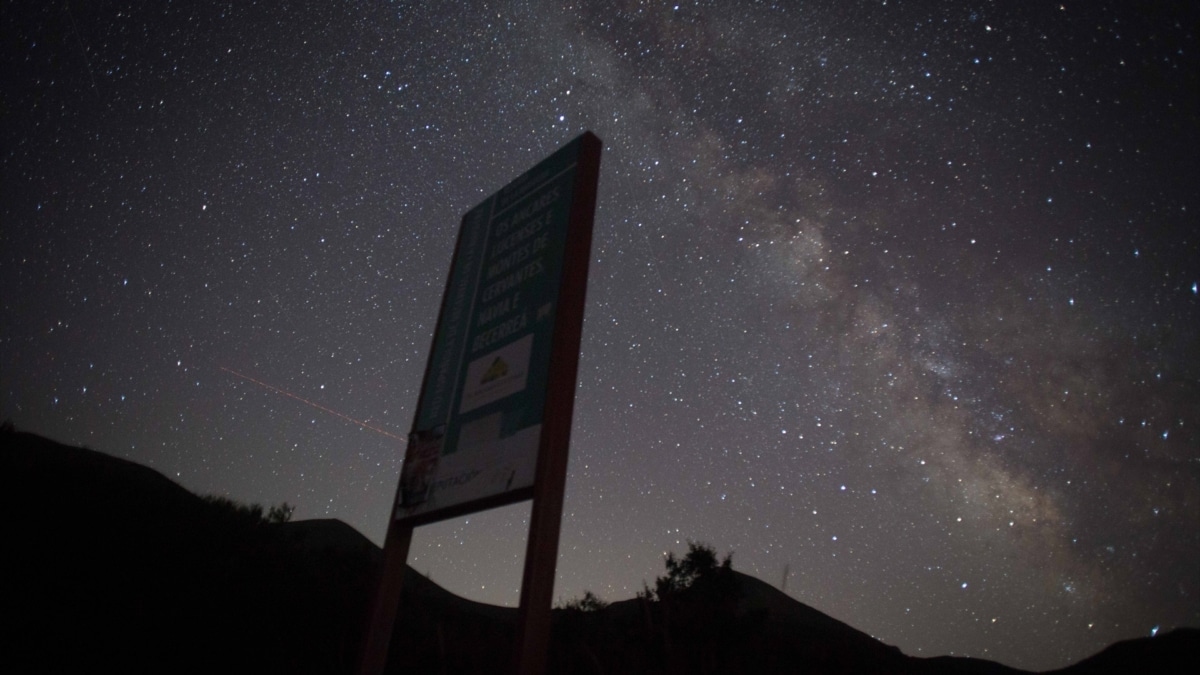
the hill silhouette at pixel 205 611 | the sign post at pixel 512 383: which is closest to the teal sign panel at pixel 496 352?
the sign post at pixel 512 383

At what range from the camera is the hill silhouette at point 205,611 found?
753cm

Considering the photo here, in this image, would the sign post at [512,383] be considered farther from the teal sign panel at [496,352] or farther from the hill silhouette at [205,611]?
the hill silhouette at [205,611]

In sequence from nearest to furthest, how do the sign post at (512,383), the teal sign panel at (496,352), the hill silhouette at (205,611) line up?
the sign post at (512,383)
the teal sign panel at (496,352)
the hill silhouette at (205,611)

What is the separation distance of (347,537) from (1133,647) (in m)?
28.5

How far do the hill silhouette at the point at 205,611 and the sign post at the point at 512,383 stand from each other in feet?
4.42

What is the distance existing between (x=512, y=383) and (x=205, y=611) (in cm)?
651

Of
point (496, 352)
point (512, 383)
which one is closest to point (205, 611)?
point (496, 352)

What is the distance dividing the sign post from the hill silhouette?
4.42 ft

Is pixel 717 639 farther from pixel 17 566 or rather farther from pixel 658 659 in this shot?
pixel 17 566

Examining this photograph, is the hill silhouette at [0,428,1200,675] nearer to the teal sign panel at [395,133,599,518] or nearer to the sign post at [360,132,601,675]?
the sign post at [360,132,601,675]

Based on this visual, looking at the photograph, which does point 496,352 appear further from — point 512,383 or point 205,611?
point 205,611

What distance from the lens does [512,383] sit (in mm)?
5363

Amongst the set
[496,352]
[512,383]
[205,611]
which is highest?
[496,352]

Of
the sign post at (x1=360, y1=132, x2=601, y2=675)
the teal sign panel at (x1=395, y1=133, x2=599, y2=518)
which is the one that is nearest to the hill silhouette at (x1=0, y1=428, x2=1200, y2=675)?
the sign post at (x1=360, y1=132, x2=601, y2=675)
